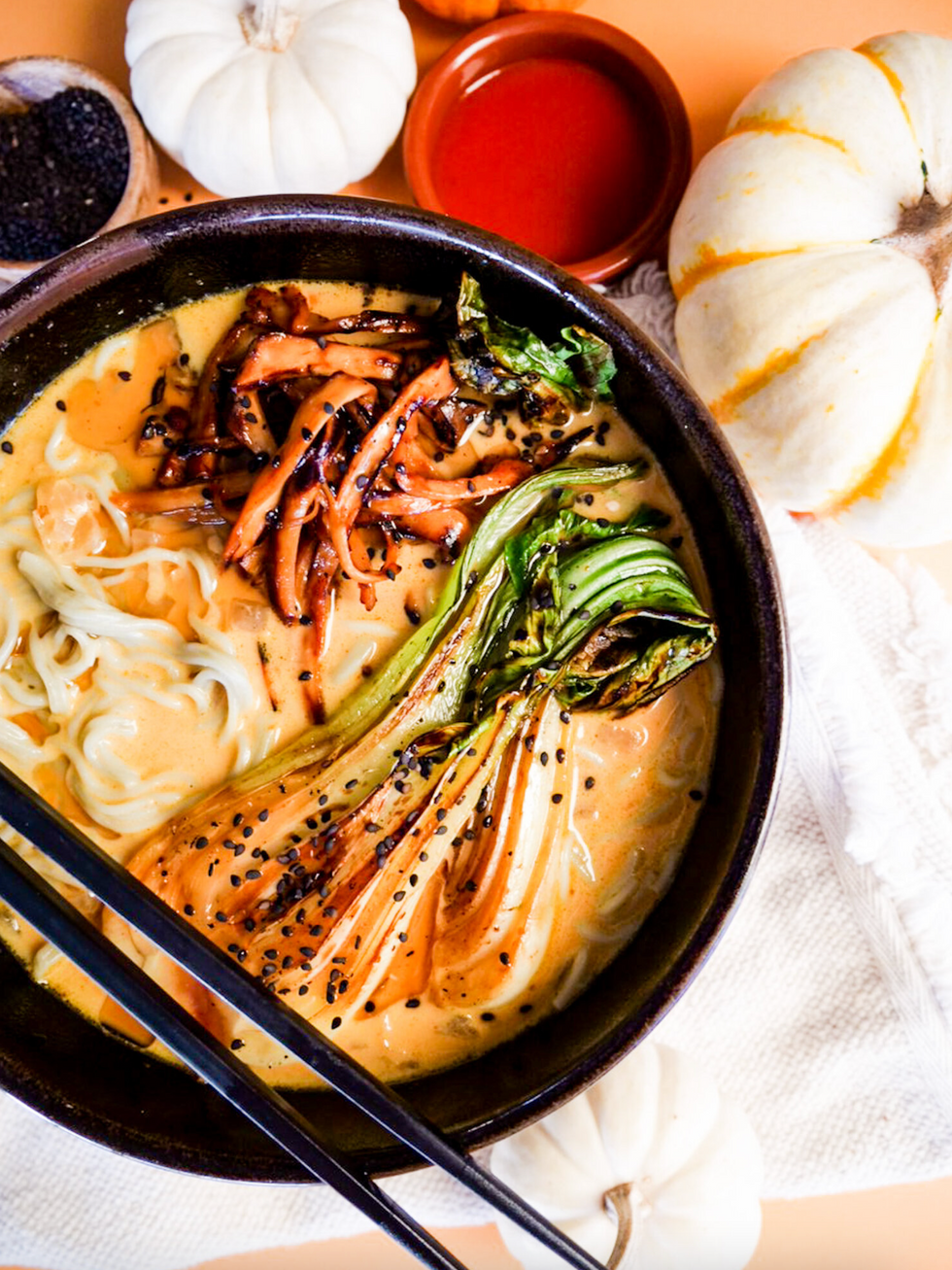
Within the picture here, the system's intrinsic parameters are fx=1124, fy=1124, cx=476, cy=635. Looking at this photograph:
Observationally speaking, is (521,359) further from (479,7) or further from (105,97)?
(105,97)

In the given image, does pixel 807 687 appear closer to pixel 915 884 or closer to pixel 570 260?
pixel 915 884

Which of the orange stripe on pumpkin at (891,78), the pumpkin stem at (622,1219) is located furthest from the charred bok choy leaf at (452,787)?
the orange stripe on pumpkin at (891,78)

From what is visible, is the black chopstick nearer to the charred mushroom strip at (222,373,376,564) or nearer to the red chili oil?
the charred mushroom strip at (222,373,376,564)

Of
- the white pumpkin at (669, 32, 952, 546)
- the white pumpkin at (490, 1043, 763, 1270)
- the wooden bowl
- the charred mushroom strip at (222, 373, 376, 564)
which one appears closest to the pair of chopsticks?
the charred mushroom strip at (222, 373, 376, 564)

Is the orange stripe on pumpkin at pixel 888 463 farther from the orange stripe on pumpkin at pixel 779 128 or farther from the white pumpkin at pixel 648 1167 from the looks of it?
the white pumpkin at pixel 648 1167

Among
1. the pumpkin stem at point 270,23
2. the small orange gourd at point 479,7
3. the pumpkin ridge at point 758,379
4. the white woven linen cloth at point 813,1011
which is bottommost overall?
the white woven linen cloth at point 813,1011

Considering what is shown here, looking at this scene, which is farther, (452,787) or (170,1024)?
(452,787)

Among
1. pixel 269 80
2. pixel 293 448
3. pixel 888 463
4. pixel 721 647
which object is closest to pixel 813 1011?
pixel 721 647
